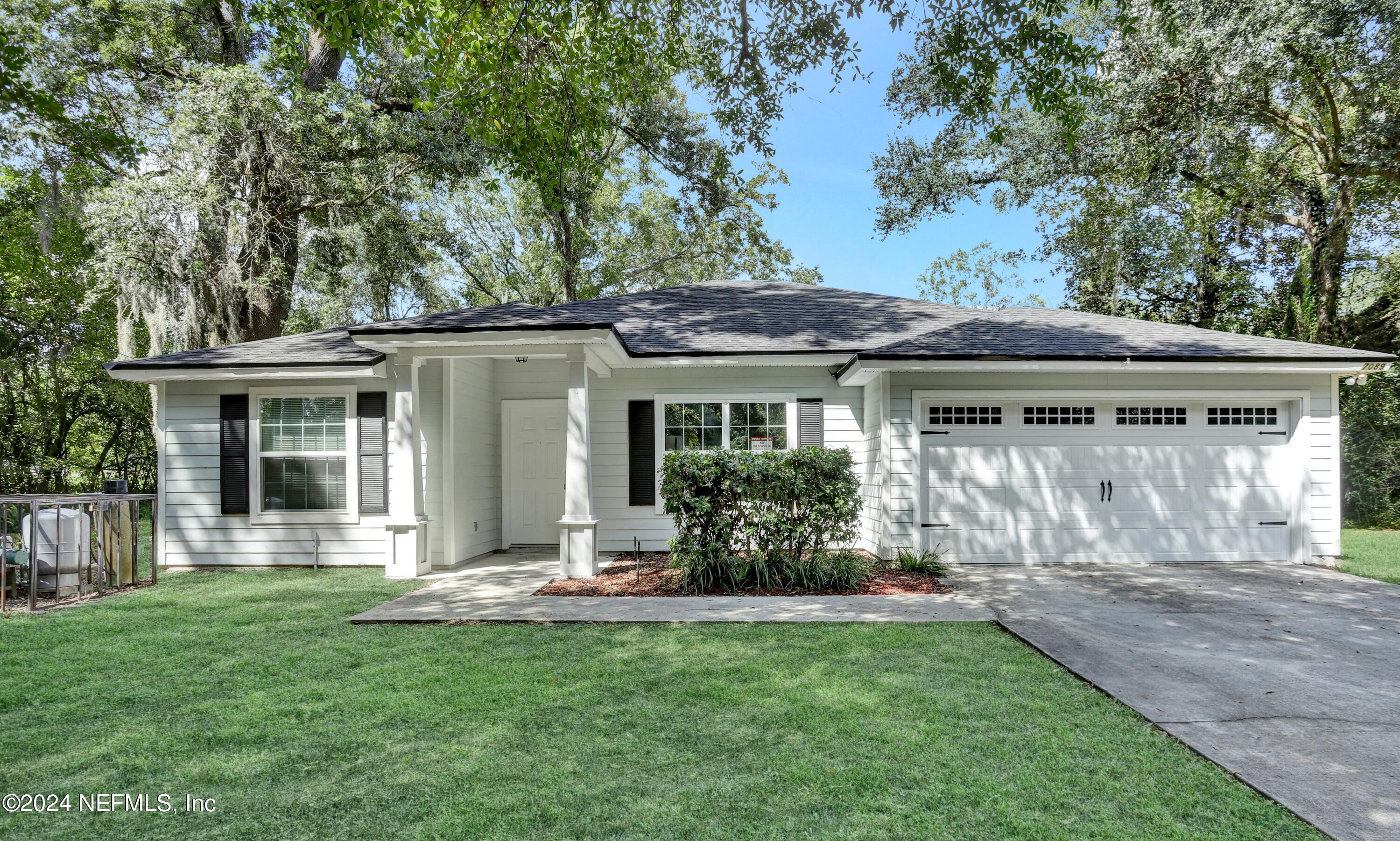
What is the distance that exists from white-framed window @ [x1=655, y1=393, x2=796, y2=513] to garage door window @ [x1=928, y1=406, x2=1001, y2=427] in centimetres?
173

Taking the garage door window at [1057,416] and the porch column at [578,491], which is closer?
the porch column at [578,491]

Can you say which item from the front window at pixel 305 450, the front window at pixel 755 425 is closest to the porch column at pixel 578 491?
the front window at pixel 755 425

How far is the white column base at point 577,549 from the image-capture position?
22.6 ft

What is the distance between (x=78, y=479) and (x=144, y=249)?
32.8ft

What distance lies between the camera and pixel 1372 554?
8.50m

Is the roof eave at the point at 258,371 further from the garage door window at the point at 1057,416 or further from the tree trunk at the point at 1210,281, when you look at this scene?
the tree trunk at the point at 1210,281

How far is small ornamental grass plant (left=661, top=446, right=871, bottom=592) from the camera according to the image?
247 inches

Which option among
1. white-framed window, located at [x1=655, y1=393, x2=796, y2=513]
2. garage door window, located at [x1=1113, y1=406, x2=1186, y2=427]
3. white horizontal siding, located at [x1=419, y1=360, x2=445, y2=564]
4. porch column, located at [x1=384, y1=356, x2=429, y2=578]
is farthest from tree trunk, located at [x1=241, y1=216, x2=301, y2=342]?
garage door window, located at [x1=1113, y1=406, x2=1186, y2=427]

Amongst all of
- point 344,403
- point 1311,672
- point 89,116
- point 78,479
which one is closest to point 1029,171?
point 1311,672

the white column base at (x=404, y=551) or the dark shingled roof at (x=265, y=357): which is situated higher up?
the dark shingled roof at (x=265, y=357)

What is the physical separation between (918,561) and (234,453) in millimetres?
8182

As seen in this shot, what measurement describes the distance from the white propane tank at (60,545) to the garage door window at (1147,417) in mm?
10902

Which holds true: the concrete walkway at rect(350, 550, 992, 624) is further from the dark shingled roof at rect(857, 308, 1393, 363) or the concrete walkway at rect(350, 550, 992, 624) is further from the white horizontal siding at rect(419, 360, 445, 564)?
the dark shingled roof at rect(857, 308, 1393, 363)

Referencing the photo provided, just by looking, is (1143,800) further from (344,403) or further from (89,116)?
(89,116)
